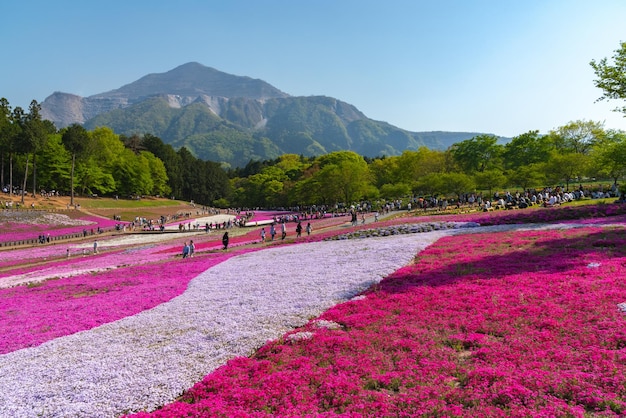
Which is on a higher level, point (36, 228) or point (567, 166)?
point (567, 166)

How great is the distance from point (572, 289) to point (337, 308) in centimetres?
830

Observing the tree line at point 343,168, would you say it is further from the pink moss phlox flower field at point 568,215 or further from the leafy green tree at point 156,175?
the pink moss phlox flower field at point 568,215

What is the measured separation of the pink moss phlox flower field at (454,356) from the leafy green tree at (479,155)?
3411 inches

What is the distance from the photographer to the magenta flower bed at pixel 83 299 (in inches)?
626

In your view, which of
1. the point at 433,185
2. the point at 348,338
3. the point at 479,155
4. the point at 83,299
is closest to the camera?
the point at 348,338

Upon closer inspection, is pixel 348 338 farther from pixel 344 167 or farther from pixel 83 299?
pixel 344 167

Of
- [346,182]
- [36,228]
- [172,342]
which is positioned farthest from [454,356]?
[346,182]

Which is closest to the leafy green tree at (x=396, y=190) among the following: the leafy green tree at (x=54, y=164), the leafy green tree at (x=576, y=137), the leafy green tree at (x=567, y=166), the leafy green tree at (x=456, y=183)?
the leafy green tree at (x=456, y=183)

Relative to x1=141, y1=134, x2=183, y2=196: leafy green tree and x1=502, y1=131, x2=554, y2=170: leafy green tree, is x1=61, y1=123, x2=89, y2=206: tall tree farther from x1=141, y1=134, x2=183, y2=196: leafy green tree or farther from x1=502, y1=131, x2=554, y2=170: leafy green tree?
x1=502, y1=131, x2=554, y2=170: leafy green tree

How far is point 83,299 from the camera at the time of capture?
21.0m

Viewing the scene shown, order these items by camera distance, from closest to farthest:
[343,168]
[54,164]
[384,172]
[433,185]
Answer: [433,185] < [343,168] < [54,164] < [384,172]

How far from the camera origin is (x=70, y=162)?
95875 mm

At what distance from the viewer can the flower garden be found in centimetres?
830

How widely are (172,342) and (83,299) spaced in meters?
11.2
